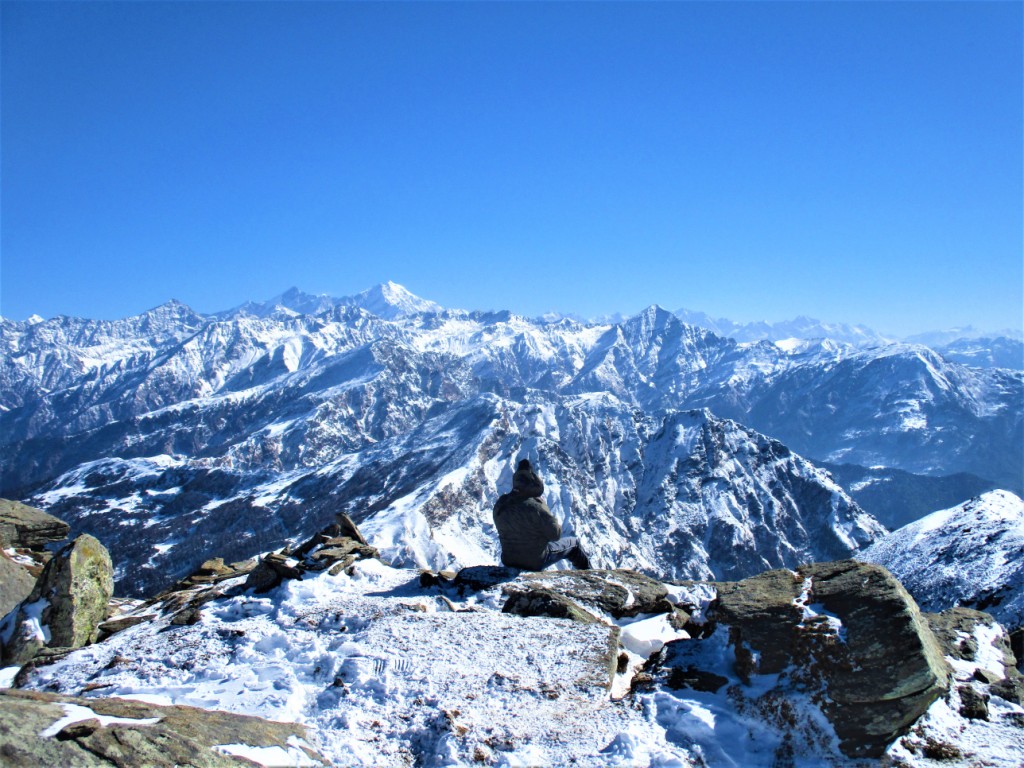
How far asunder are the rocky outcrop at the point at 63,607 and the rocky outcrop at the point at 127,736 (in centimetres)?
1162

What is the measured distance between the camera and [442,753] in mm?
15289

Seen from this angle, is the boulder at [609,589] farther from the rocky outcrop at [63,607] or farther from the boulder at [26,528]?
the boulder at [26,528]

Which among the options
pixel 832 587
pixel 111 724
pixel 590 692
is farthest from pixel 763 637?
pixel 111 724

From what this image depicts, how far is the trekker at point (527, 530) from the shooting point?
3086cm

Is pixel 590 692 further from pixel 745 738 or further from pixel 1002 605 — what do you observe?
pixel 1002 605

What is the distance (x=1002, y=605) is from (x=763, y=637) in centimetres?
5733

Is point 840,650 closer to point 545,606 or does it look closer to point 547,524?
point 545,606

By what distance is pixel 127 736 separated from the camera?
38.3 ft

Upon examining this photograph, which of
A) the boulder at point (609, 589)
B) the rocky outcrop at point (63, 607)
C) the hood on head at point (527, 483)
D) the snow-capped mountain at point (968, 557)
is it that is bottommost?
the snow-capped mountain at point (968, 557)

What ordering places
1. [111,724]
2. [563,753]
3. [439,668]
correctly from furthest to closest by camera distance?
[439,668], [563,753], [111,724]

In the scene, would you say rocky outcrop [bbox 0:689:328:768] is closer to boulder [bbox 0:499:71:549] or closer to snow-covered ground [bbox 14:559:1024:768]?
snow-covered ground [bbox 14:559:1024:768]

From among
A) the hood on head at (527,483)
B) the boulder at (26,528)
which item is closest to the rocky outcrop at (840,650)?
the hood on head at (527,483)

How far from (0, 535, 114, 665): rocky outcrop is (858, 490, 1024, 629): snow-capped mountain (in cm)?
6689

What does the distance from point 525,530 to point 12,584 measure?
79.4ft
